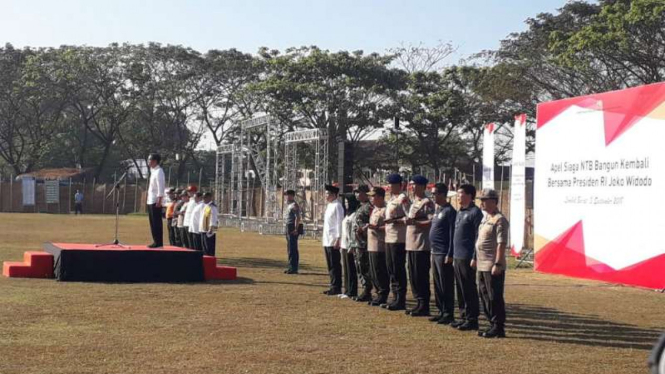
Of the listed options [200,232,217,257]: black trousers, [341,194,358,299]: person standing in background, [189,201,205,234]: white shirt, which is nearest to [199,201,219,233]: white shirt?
[200,232,217,257]: black trousers

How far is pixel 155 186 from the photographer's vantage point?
1508cm

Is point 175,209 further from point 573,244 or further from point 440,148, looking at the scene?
point 440,148

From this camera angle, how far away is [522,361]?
28.3ft

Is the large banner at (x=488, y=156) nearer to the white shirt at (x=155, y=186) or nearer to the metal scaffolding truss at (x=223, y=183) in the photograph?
the white shirt at (x=155, y=186)

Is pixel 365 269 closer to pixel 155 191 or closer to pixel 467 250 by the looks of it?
pixel 467 250

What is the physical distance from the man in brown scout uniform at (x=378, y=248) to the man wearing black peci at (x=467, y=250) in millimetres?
2278

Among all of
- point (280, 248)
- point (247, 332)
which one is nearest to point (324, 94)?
point (280, 248)

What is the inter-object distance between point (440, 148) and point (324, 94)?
695cm

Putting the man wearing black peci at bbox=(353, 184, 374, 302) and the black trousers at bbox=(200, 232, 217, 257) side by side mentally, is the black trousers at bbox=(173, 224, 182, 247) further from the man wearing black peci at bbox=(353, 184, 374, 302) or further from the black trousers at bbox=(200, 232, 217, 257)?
the man wearing black peci at bbox=(353, 184, 374, 302)

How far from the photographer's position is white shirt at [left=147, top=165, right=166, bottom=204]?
1506cm

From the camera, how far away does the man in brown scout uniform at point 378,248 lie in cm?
1288

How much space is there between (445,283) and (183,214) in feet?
37.6

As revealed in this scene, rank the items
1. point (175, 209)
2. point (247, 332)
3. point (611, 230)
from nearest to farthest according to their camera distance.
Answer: point (247, 332)
point (611, 230)
point (175, 209)

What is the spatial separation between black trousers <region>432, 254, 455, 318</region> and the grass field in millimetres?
360
